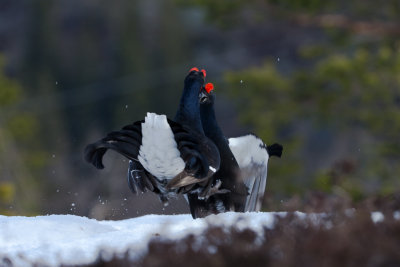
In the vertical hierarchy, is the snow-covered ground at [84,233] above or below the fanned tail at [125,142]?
below

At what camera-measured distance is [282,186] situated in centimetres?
1526

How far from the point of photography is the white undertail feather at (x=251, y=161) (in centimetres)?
504

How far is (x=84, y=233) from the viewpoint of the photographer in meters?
4.05

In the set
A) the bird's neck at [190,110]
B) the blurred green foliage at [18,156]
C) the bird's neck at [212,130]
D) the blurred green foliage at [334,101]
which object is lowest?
the blurred green foliage at [18,156]

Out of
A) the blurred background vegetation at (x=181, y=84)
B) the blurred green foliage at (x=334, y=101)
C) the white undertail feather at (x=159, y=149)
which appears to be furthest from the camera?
the blurred background vegetation at (x=181, y=84)

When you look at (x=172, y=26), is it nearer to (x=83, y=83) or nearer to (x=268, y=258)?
(x=83, y=83)

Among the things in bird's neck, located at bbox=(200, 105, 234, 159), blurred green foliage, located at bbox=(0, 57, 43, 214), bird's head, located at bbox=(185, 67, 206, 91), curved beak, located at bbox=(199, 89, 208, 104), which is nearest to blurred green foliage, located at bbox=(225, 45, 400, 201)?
blurred green foliage, located at bbox=(0, 57, 43, 214)

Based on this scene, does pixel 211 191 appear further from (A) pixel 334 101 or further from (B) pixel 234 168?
(A) pixel 334 101

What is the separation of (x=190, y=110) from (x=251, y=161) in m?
0.80

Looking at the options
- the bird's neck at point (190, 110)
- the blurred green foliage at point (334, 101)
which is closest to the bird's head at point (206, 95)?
the bird's neck at point (190, 110)

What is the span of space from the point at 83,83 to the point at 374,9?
22.2 metres

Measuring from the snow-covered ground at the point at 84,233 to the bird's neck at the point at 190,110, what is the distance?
643 millimetres

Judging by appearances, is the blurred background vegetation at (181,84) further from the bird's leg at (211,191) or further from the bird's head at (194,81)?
the bird's head at (194,81)

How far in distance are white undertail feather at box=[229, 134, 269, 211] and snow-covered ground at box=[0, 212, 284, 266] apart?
0.68m
